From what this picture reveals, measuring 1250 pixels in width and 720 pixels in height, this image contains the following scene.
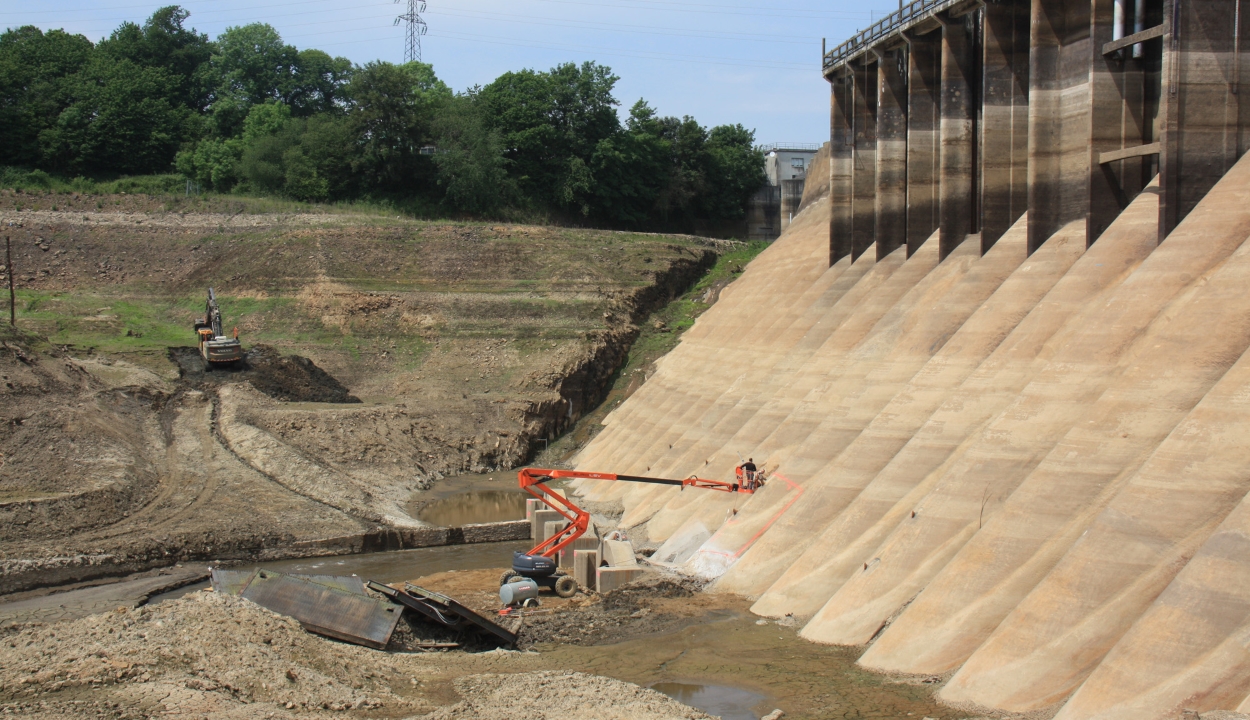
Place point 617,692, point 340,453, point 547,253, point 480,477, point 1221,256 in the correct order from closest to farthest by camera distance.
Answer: point 617,692, point 1221,256, point 340,453, point 480,477, point 547,253

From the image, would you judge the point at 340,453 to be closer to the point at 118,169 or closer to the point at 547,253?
the point at 547,253

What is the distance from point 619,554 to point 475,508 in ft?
45.6

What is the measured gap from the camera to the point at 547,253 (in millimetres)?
63406

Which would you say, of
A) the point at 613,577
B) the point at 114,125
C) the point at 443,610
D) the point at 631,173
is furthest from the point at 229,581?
the point at 114,125

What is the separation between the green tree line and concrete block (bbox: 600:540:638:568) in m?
48.9

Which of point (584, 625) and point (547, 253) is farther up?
point (547, 253)

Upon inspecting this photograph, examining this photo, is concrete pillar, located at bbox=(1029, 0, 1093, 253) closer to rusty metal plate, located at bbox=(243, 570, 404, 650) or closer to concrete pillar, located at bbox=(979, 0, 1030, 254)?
concrete pillar, located at bbox=(979, 0, 1030, 254)

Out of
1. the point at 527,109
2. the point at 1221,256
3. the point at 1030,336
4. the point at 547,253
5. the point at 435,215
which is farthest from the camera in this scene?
the point at 527,109

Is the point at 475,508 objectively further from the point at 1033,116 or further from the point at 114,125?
the point at 114,125

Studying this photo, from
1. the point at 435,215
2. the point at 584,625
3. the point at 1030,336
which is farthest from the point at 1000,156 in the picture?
the point at 435,215

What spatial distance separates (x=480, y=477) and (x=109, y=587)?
21116mm

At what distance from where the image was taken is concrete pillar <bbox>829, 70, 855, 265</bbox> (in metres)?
46.9

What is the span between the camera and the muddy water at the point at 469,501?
1495 inches

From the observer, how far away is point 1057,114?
102 ft
